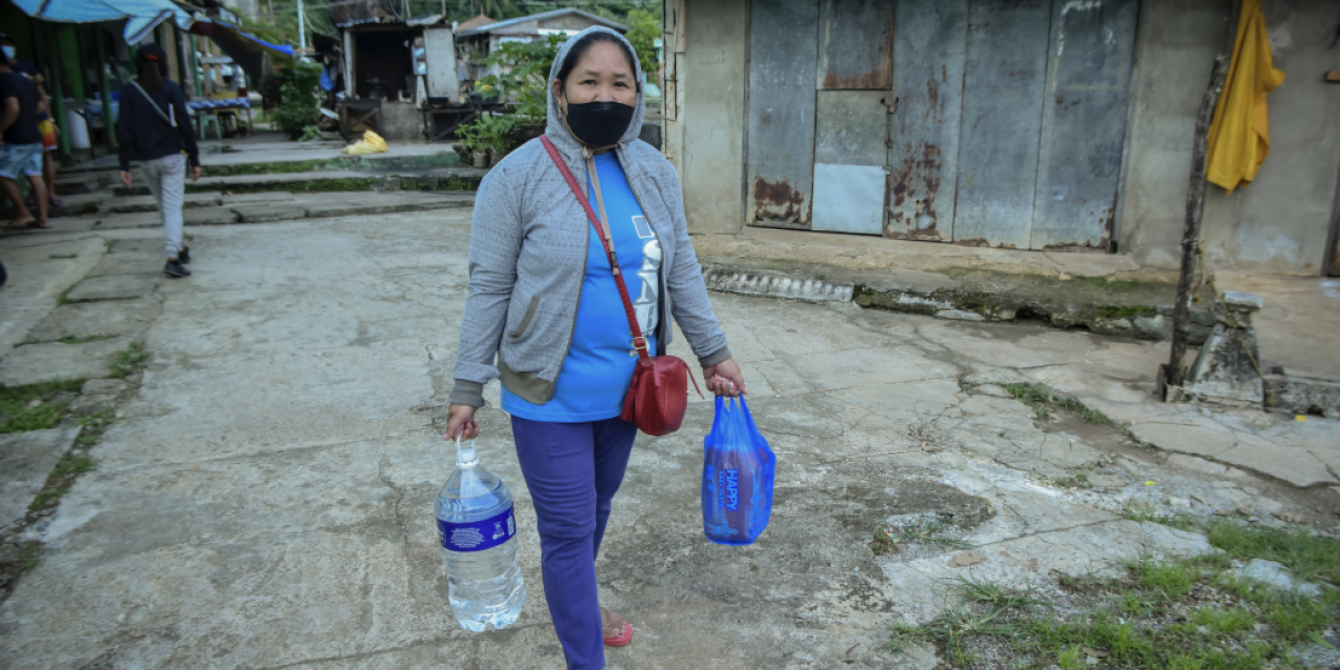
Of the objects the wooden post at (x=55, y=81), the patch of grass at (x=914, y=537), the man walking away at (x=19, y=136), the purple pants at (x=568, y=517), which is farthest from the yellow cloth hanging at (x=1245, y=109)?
the wooden post at (x=55, y=81)

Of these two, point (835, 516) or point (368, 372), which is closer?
point (835, 516)

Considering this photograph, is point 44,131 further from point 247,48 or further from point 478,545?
point 247,48

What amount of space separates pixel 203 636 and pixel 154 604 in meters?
0.28

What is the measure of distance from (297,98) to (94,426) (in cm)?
1728

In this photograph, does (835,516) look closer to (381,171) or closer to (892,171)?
(892,171)

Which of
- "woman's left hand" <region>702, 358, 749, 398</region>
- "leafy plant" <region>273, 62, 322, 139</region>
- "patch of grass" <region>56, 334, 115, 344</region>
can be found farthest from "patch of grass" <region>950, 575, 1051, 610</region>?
"leafy plant" <region>273, 62, 322, 139</region>

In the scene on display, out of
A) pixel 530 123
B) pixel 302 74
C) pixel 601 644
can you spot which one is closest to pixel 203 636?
pixel 601 644

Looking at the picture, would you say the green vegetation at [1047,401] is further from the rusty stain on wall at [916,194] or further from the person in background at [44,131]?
the person in background at [44,131]

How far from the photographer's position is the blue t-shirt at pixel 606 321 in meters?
2.06

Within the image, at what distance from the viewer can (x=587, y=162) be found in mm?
2111

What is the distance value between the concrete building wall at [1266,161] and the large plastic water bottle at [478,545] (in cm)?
615

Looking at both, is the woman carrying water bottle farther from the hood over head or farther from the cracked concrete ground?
the cracked concrete ground

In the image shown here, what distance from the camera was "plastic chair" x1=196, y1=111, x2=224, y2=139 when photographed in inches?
706

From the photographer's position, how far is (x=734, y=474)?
2.28m
